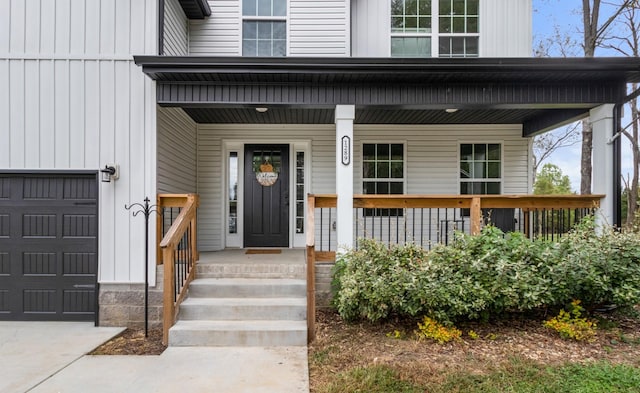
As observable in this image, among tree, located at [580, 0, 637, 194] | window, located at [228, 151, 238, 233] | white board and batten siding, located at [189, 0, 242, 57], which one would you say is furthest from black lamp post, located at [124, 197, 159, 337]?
tree, located at [580, 0, 637, 194]

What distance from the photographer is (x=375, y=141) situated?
24.2 feet

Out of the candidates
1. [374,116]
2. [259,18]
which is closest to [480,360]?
[374,116]

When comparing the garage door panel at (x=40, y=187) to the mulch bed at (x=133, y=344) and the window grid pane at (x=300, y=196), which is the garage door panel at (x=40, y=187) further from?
the window grid pane at (x=300, y=196)

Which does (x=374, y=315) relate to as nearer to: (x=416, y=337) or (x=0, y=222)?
(x=416, y=337)

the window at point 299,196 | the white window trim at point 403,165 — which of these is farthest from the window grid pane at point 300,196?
the white window trim at point 403,165

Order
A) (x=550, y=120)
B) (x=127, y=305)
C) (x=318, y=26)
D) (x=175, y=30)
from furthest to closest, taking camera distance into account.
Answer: (x=318, y=26) → (x=550, y=120) → (x=175, y=30) → (x=127, y=305)

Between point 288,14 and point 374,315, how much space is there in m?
5.70

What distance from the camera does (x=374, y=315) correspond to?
411 cm

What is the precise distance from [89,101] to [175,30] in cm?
197

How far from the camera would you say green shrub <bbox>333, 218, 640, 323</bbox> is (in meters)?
3.99

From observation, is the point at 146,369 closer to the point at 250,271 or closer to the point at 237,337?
the point at 237,337

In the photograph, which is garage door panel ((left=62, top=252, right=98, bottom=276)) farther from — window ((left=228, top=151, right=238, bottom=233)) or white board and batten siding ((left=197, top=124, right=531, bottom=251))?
window ((left=228, top=151, right=238, bottom=233))

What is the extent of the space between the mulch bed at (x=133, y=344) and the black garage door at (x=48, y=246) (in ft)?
2.82

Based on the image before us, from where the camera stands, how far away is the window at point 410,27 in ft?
23.5
